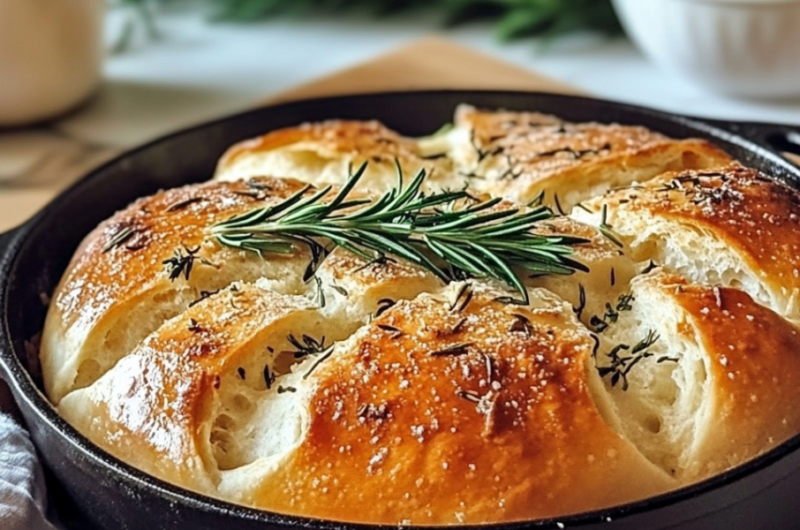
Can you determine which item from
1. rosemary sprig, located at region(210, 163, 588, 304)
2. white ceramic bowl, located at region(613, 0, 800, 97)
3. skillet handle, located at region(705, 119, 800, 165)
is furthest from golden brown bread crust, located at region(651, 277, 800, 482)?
white ceramic bowl, located at region(613, 0, 800, 97)

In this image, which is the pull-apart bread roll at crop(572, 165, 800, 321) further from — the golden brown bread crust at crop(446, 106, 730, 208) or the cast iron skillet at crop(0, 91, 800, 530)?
the cast iron skillet at crop(0, 91, 800, 530)

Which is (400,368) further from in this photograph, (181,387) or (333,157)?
(333,157)

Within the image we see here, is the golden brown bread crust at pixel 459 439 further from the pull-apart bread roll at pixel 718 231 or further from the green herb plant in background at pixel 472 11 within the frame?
the green herb plant in background at pixel 472 11

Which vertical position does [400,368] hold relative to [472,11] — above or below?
below

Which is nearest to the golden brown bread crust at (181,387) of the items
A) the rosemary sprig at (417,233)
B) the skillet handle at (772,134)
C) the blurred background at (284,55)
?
the rosemary sprig at (417,233)

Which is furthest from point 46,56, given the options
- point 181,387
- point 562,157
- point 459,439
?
point 459,439

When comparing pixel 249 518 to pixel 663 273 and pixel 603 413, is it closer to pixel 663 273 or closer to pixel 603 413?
pixel 603 413

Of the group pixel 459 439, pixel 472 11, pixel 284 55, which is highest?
pixel 472 11
